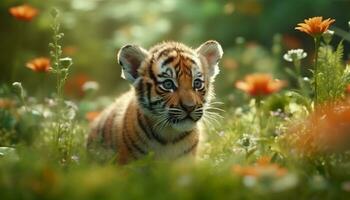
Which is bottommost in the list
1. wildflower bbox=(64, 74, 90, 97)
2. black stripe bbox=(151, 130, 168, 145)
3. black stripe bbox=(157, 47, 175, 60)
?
black stripe bbox=(151, 130, 168, 145)

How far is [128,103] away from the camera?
18.6 feet

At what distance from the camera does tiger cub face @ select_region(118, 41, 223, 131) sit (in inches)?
194

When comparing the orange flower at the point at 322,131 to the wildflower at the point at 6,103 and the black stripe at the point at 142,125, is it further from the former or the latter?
the wildflower at the point at 6,103

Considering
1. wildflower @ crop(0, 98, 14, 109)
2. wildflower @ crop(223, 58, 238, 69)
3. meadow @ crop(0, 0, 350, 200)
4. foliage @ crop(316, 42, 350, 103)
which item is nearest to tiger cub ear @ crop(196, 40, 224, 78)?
meadow @ crop(0, 0, 350, 200)

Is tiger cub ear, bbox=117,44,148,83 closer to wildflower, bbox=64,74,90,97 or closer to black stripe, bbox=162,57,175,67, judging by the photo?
black stripe, bbox=162,57,175,67

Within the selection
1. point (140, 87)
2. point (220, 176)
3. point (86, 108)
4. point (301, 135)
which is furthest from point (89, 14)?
point (220, 176)

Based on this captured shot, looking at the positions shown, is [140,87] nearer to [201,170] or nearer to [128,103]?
[128,103]

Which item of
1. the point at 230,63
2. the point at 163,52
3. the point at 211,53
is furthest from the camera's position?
the point at 230,63

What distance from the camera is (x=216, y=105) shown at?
7.82 meters

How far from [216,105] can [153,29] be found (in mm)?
2751

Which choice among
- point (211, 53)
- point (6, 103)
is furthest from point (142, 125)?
point (6, 103)

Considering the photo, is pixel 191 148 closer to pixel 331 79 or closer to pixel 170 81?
pixel 170 81

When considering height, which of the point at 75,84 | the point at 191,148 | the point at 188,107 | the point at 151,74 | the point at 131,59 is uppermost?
the point at 75,84

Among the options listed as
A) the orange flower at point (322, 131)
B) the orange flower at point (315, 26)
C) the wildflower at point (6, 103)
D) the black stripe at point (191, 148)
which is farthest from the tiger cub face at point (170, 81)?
the wildflower at point (6, 103)
